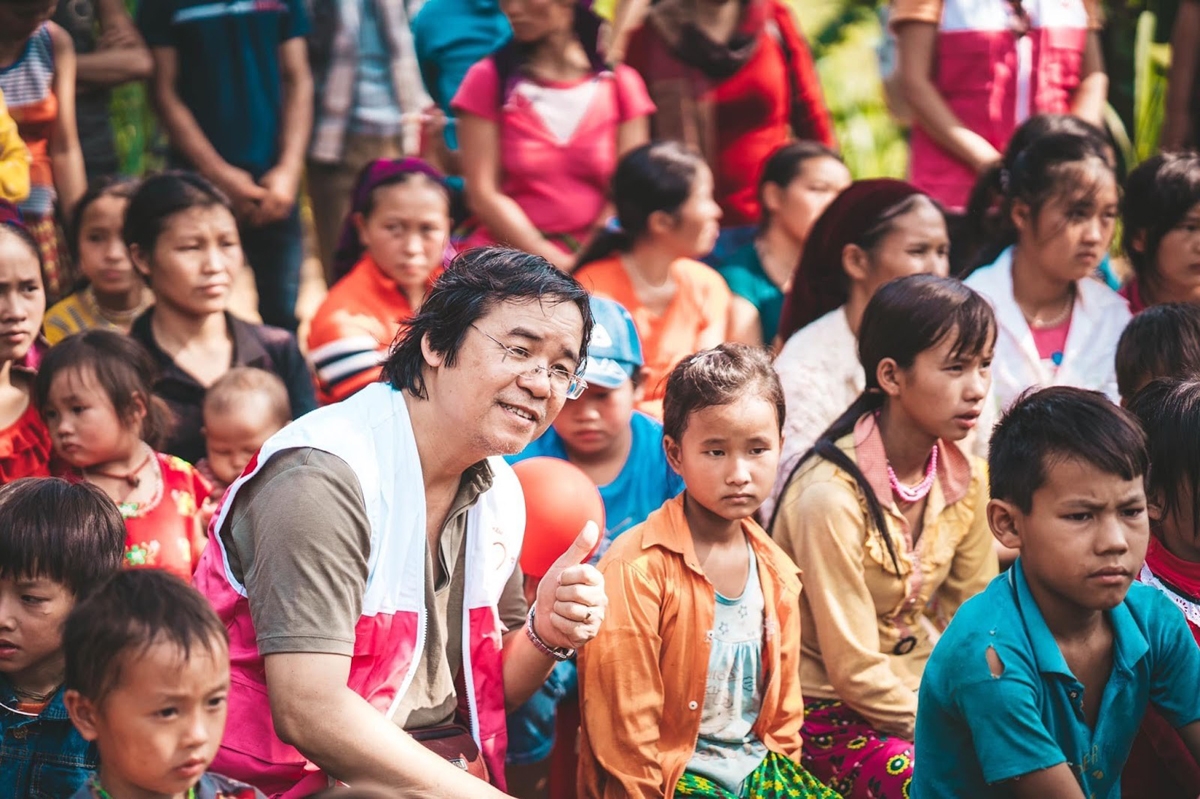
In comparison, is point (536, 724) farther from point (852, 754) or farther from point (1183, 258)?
point (1183, 258)

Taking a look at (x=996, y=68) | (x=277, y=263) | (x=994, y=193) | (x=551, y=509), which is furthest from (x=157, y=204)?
(x=996, y=68)

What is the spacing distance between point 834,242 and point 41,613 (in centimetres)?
262

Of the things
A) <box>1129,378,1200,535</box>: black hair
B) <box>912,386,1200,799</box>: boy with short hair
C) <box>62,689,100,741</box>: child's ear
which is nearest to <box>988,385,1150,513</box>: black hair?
<box>912,386,1200,799</box>: boy with short hair

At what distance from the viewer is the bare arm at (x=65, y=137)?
4934mm

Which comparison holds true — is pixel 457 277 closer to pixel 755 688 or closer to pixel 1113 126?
pixel 755 688

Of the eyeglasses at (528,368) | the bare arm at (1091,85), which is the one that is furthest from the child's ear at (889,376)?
the bare arm at (1091,85)

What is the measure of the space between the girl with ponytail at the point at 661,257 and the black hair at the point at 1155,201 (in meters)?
1.32

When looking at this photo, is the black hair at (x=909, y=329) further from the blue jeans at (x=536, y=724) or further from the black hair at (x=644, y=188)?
the black hair at (x=644, y=188)

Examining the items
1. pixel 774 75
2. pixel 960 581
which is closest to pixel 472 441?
pixel 960 581

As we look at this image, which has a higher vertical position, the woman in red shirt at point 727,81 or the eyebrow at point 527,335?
the woman in red shirt at point 727,81

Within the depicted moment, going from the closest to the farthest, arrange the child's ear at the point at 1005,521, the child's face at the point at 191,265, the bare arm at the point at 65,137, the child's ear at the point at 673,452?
the child's ear at the point at 1005,521 < the child's ear at the point at 673,452 < the child's face at the point at 191,265 < the bare arm at the point at 65,137

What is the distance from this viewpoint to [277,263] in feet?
18.0

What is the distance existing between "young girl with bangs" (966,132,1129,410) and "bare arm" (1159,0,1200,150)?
150 cm

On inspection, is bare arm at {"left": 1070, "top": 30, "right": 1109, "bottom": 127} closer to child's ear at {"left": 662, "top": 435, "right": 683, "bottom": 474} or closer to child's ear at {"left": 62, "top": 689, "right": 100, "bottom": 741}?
child's ear at {"left": 662, "top": 435, "right": 683, "bottom": 474}
